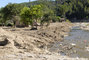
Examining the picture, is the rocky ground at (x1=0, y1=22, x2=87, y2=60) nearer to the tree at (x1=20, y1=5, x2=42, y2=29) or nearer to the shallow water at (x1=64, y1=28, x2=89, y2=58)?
the shallow water at (x1=64, y1=28, x2=89, y2=58)

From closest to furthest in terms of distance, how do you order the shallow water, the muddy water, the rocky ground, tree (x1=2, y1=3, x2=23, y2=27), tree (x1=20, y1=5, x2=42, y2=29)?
the rocky ground → the muddy water → the shallow water → tree (x1=20, y1=5, x2=42, y2=29) → tree (x1=2, y1=3, x2=23, y2=27)

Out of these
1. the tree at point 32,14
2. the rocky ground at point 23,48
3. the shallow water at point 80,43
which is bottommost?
the shallow water at point 80,43

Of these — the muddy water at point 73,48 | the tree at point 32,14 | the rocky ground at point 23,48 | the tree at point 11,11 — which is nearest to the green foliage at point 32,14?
the tree at point 32,14

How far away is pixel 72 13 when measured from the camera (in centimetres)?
12825

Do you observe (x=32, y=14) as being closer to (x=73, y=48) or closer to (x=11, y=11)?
(x=11, y=11)

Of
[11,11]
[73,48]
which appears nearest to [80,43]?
[73,48]

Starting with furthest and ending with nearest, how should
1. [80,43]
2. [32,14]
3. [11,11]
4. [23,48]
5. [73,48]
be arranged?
[11,11], [32,14], [80,43], [73,48], [23,48]

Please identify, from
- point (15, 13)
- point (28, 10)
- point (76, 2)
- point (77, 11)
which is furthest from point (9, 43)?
point (76, 2)

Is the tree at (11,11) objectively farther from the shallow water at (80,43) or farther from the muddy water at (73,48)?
the muddy water at (73,48)

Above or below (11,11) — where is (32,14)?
below

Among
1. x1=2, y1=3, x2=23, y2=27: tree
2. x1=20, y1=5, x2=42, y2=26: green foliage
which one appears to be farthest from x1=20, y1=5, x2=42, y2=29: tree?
x1=2, y1=3, x2=23, y2=27: tree

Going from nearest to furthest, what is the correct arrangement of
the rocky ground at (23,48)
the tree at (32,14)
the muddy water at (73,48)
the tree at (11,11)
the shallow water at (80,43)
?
1. the rocky ground at (23,48)
2. the muddy water at (73,48)
3. the shallow water at (80,43)
4. the tree at (32,14)
5. the tree at (11,11)

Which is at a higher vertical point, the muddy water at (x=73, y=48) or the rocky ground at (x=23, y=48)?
the rocky ground at (x=23, y=48)

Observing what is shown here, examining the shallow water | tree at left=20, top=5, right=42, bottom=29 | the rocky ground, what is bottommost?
the shallow water
